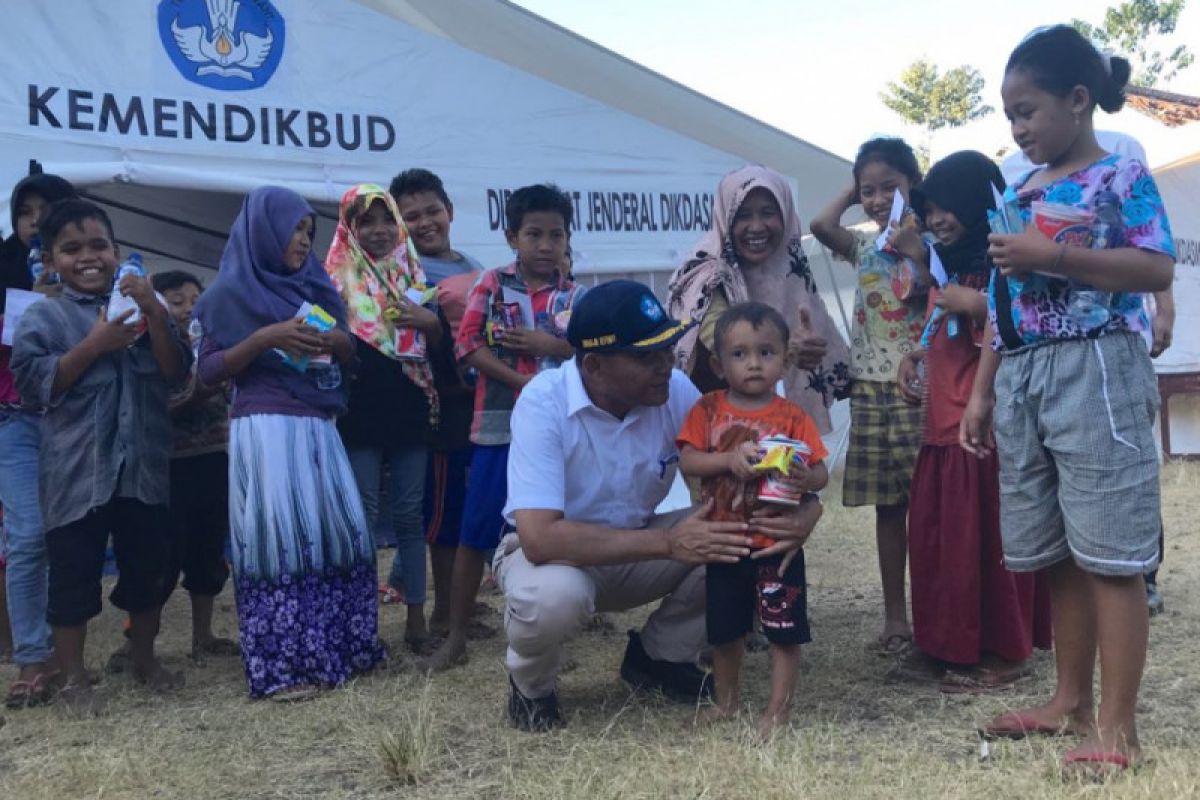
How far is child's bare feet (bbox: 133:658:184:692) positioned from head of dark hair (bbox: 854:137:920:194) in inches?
107

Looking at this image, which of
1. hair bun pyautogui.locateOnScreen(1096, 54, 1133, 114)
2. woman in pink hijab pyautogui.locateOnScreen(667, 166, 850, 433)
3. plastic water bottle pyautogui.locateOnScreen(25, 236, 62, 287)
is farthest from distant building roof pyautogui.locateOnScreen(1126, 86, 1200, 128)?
plastic water bottle pyautogui.locateOnScreen(25, 236, 62, 287)

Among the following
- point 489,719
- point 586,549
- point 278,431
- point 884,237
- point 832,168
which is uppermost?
point 832,168

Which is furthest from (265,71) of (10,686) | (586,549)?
(586,549)

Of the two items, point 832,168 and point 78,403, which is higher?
point 832,168

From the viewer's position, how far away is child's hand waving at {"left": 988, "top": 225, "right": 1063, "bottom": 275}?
230 cm

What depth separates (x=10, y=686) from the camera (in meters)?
3.54

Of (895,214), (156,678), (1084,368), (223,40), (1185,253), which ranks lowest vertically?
(156,678)

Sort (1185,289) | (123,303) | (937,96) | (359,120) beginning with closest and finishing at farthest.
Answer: (123,303)
(359,120)
(1185,289)
(937,96)

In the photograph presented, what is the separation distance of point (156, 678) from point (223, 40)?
2.76 meters

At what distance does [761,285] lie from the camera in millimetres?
3689

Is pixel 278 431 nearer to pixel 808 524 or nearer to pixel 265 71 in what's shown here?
pixel 808 524

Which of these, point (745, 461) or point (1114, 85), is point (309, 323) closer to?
point (745, 461)

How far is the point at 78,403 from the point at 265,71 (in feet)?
7.29

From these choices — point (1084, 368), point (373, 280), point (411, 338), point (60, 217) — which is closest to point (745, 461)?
point (1084, 368)
